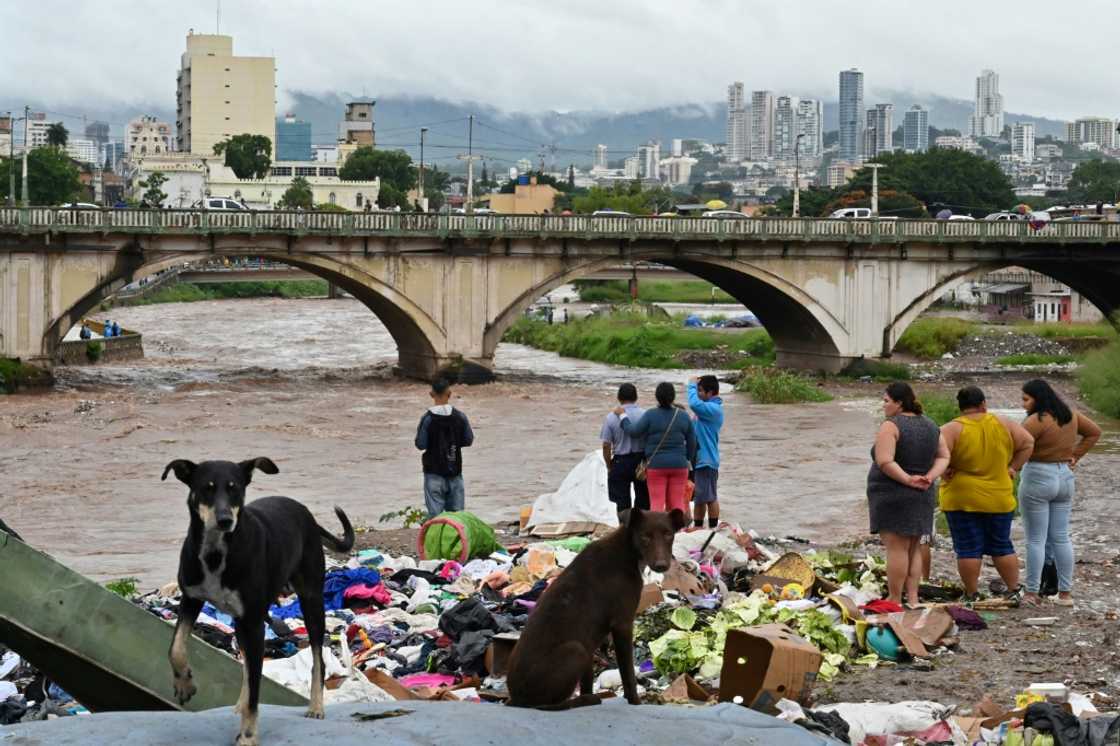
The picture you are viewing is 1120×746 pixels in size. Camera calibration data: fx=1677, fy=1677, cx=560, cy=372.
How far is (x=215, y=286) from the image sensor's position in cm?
8750

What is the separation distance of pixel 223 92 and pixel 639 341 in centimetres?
13379

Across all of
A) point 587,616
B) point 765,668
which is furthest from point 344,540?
point 765,668

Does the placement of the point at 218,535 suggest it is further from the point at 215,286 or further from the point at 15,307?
the point at 215,286

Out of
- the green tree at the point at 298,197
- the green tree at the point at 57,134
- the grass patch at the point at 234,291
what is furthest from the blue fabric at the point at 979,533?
the green tree at the point at 57,134

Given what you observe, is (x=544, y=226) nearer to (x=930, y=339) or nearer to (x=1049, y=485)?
(x=930, y=339)

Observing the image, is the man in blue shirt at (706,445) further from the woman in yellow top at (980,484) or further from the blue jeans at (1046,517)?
A: the blue jeans at (1046,517)

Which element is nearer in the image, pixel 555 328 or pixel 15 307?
pixel 15 307

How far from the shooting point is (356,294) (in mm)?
48062

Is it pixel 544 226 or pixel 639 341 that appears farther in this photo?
pixel 639 341

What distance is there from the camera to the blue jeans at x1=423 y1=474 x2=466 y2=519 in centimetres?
1480

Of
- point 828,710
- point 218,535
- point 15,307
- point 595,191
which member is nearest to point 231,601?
point 218,535

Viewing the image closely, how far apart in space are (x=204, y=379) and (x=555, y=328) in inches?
819

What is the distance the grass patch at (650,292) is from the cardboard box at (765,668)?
75.1 m

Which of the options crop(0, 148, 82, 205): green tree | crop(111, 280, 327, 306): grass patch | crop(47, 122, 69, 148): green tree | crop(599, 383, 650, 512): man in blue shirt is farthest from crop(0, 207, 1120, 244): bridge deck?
crop(47, 122, 69, 148): green tree
